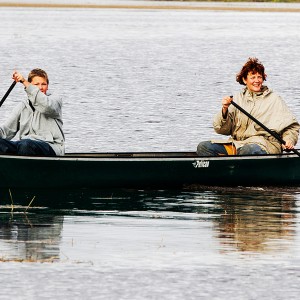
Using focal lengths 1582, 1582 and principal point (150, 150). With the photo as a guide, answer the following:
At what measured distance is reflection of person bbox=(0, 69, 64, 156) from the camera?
1417 centimetres

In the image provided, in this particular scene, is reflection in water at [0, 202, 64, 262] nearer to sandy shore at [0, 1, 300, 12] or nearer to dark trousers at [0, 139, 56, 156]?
dark trousers at [0, 139, 56, 156]

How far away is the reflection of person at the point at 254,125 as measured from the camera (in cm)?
1504

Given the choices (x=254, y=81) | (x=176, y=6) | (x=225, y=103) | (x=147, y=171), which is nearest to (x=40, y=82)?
(x=147, y=171)

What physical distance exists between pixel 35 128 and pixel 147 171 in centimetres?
126

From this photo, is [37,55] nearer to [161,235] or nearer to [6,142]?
[6,142]

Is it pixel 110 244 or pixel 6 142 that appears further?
pixel 6 142


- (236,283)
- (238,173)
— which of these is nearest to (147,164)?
(238,173)

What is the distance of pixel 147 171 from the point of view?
49.2ft

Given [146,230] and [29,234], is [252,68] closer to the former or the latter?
[146,230]

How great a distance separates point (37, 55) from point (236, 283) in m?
37.1

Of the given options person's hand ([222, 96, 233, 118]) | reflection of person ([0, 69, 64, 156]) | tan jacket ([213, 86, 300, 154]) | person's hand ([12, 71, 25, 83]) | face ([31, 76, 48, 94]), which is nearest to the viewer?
person's hand ([12, 71, 25, 83])

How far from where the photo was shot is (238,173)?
15.2m

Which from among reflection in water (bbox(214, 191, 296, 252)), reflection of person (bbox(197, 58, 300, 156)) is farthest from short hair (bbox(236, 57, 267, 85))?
reflection in water (bbox(214, 191, 296, 252))

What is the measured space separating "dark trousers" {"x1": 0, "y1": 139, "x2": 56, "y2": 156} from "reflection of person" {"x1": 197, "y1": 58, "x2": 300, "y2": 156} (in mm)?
1638
